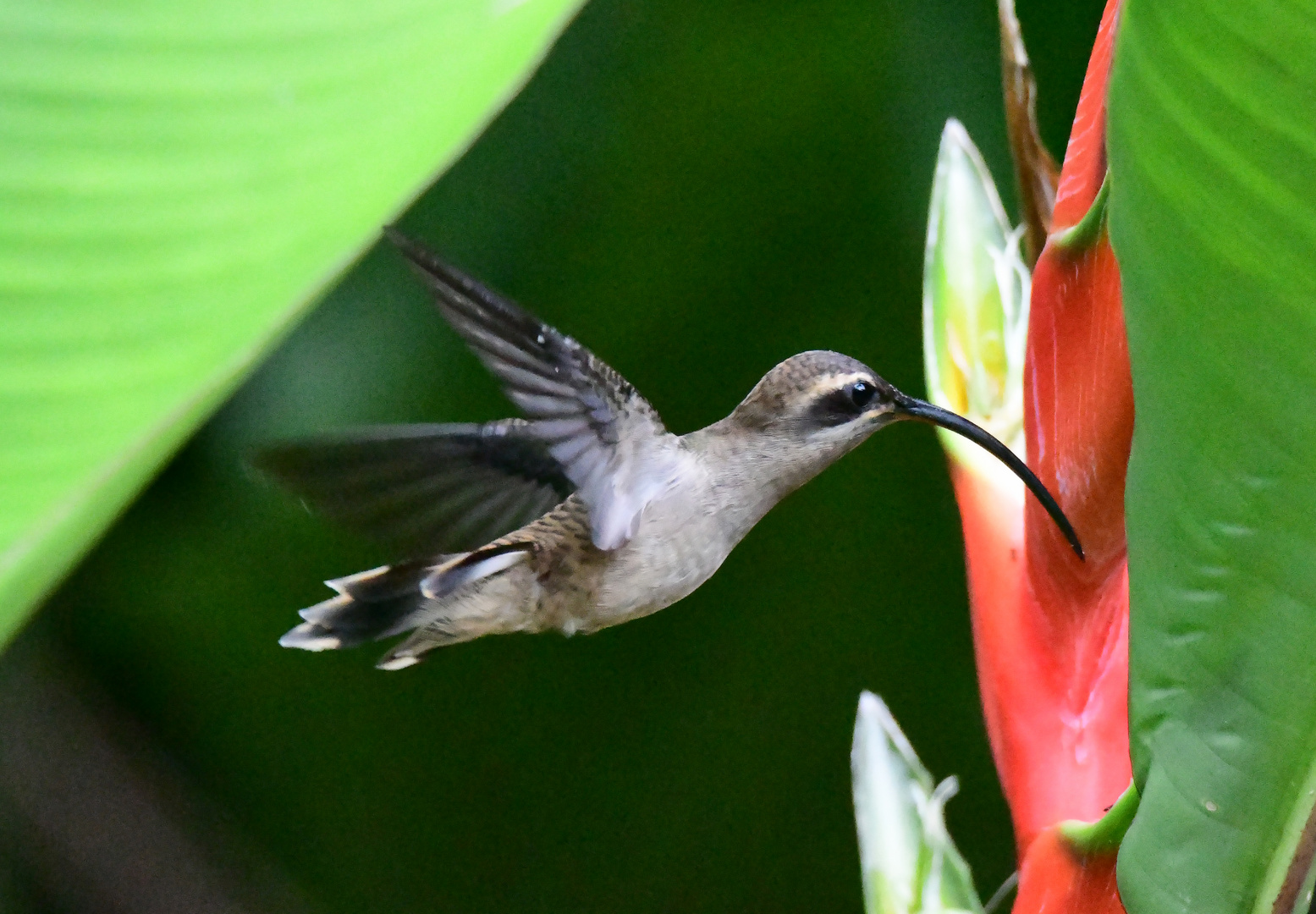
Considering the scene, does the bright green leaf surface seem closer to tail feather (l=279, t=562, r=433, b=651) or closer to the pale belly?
the pale belly

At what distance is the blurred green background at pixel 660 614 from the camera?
112cm

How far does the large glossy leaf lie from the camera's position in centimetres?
36

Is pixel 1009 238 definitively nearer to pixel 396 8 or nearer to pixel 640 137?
pixel 396 8

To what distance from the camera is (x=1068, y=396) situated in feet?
1.74

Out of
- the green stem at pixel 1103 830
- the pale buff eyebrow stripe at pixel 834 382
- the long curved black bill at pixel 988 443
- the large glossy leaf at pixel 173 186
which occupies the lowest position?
the green stem at pixel 1103 830

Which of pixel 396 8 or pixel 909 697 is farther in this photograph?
pixel 909 697

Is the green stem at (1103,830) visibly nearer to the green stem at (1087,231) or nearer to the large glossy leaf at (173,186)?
the green stem at (1087,231)

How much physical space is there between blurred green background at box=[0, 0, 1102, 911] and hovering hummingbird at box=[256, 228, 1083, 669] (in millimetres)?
376

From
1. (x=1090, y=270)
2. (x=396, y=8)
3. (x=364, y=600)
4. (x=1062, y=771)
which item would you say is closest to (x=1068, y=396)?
(x=1090, y=270)

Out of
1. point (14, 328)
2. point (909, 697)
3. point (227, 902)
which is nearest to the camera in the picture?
point (14, 328)

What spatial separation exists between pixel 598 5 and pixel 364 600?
0.62m

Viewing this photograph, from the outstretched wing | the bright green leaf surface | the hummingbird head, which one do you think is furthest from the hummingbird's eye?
the bright green leaf surface

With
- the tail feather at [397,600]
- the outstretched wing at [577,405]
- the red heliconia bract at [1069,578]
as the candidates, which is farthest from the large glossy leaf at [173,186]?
the tail feather at [397,600]

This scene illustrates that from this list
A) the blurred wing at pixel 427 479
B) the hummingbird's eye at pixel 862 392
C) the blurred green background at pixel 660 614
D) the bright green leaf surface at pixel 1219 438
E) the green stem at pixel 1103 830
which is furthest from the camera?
the blurred green background at pixel 660 614
